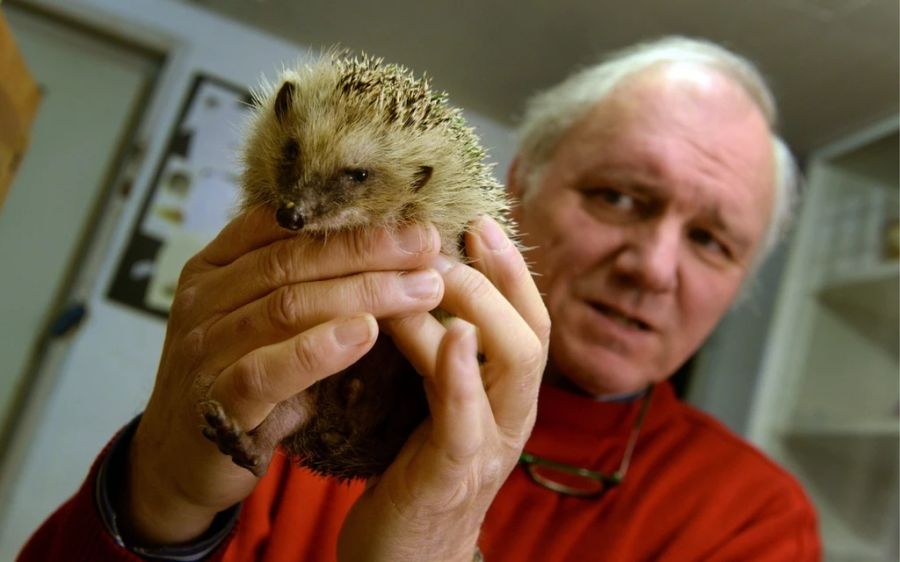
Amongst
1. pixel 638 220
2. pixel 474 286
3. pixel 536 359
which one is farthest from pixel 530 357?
pixel 638 220

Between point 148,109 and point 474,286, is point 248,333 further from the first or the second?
point 148,109

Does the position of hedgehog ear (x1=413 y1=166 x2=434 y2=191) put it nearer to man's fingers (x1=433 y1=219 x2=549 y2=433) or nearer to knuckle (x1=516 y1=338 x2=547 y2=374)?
man's fingers (x1=433 y1=219 x2=549 y2=433)

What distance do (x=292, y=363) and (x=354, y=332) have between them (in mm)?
84

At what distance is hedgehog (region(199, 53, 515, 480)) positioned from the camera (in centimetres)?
97

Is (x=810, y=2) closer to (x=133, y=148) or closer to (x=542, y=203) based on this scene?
(x=542, y=203)

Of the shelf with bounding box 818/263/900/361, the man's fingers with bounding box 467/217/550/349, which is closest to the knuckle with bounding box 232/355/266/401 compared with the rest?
the man's fingers with bounding box 467/217/550/349

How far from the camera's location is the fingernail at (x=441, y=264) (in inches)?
37.5

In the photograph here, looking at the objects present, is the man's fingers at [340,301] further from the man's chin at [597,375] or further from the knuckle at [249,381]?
the man's chin at [597,375]

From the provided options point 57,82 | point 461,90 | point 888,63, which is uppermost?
point 888,63

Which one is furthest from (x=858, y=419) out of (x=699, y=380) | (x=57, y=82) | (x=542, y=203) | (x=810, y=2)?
(x=57, y=82)

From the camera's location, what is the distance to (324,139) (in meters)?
0.98

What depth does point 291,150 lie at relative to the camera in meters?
1.01

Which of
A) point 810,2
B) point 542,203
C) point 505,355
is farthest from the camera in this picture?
point 810,2

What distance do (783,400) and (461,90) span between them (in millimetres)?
2723
